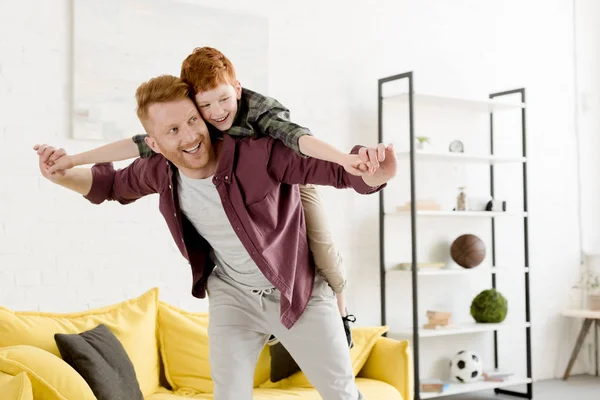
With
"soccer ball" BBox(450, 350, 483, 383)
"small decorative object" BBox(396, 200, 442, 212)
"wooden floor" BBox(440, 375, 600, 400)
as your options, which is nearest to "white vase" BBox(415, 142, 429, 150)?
"small decorative object" BBox(396, 200, 442, 212)

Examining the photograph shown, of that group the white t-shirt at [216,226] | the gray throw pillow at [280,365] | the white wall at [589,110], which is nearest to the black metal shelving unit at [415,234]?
the white wall at [589,110]

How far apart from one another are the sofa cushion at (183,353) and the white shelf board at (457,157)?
1719 mm

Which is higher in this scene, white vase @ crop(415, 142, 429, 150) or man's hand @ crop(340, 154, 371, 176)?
white vase @ crop(415, 142, 429, 150)

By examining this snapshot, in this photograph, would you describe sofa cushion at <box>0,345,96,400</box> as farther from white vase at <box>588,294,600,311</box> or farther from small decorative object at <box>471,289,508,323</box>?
white vase at <box>588,294,600,311</box>

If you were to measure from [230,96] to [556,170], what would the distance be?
4.15 meters

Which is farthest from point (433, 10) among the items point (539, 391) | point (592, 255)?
point (539, 391)

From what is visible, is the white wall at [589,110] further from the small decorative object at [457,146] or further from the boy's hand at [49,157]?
the boy's hand at [49,157]

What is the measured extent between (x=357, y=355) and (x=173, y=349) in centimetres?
87

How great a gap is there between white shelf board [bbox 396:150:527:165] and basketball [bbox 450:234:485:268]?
492 mm

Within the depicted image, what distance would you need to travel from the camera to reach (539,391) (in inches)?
206

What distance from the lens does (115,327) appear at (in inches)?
130

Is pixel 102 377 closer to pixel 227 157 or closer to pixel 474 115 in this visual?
pixel 227 157

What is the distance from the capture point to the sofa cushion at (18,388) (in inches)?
93.0

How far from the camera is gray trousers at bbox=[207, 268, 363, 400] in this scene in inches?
90.4
